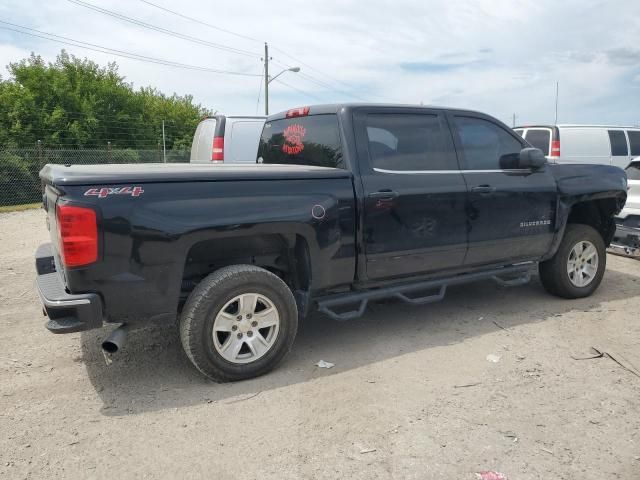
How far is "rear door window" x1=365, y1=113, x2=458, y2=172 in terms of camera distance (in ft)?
13.6

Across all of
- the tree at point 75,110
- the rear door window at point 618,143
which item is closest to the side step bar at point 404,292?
the rear door window at point 618,143

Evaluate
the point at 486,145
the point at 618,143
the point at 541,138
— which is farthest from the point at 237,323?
the point at 618,143

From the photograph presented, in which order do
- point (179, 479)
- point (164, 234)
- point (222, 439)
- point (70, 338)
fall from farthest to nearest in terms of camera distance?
point (70, 338)
point (164, 234)
point (222, 439)
point (179, 479)

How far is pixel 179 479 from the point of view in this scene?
8.40 feet

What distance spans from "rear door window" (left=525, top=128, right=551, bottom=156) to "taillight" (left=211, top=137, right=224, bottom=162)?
6.41 m

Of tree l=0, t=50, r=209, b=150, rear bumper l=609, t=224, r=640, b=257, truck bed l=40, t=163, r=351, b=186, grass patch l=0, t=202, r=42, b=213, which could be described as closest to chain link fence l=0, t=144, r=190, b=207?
grass patch l=0, t=202, r=42, b=213

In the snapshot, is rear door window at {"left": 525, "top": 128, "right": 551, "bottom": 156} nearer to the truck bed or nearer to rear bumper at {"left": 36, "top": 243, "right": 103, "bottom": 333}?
the truck bed

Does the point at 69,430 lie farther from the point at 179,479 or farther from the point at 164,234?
the point at 164,234

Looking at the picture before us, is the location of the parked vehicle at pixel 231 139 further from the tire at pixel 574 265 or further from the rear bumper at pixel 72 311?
the rear bumper at pixel 72 311

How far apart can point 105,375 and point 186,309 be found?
2.89ft

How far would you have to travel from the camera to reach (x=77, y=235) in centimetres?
300

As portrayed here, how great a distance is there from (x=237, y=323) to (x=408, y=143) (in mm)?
2041

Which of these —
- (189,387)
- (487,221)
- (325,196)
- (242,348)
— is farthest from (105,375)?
(487,221)

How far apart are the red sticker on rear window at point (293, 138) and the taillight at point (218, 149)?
3.60 meters
